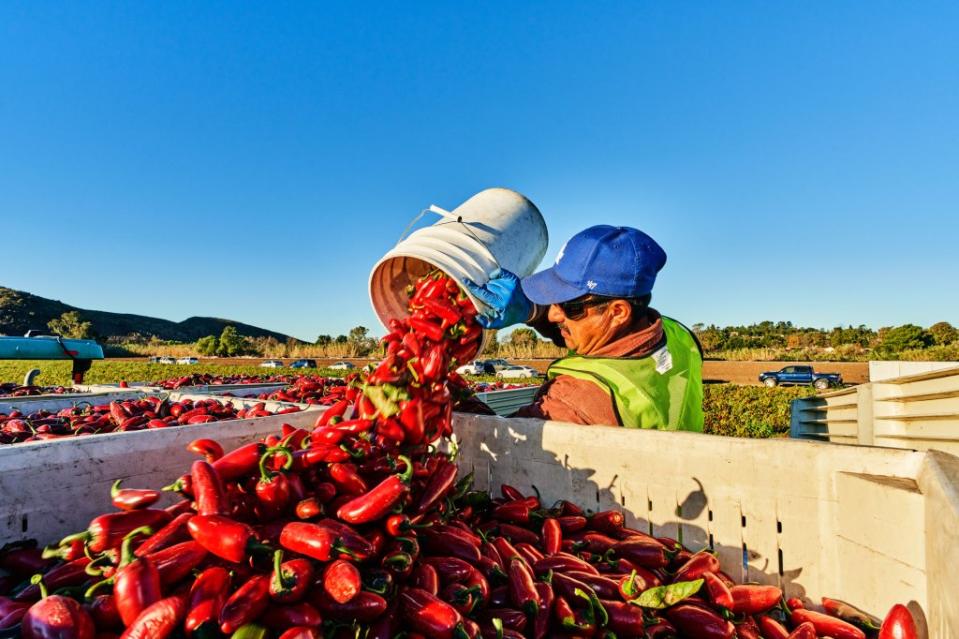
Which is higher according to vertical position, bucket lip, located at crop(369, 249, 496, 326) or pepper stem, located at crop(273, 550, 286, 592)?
bucket lip, located at crop(369, 249, 496, 326)

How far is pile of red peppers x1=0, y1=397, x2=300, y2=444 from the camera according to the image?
370 centimetres

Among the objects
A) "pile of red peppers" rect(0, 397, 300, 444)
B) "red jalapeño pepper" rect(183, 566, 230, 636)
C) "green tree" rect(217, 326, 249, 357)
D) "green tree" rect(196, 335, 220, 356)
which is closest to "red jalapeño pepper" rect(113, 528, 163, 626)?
"red jalapeño pepper" rect(183, 566, 230, 636)

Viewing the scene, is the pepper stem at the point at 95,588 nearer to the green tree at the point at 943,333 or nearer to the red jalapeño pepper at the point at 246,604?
the red jalapeño pepper at the point at 246,604

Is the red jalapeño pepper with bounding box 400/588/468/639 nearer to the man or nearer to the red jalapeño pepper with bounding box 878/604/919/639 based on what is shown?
the red jalapeño pepper with bounding box 878/604/919/639

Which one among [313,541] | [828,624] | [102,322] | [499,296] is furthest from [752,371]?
[102,322]

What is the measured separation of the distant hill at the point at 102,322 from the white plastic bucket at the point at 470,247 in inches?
2882

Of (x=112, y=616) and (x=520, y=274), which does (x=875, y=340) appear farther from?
(x=112, y=616)

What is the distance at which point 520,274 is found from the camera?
4.66 meters

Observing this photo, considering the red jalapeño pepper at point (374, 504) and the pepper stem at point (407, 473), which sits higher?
the pepper stem at point (407, 473)

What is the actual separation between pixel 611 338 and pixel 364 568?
99.5 inches

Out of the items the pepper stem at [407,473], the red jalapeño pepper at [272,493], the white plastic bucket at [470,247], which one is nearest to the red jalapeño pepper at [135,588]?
the red jalapeño pepper at [272,493]

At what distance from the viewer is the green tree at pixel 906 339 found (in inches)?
1439

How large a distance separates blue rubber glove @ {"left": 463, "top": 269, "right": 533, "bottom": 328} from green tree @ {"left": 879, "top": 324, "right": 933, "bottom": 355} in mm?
42891

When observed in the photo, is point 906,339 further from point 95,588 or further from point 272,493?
point 95,588
